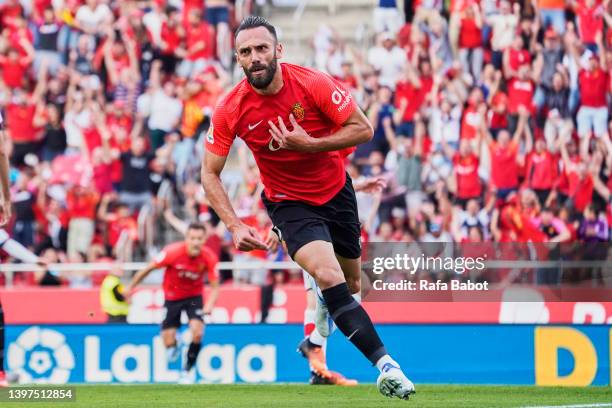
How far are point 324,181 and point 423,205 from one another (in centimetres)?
893

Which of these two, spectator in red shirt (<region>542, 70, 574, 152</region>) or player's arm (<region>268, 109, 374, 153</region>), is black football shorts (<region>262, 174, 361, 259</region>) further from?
spectator in red shirt (<region>542, 70, 574, 152</region>)

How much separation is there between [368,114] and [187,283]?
5.56 meters

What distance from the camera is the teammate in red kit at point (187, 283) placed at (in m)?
14.6

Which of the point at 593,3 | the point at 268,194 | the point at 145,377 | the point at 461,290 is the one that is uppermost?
the point at 593,3

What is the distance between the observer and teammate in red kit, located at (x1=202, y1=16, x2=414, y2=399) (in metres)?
8.97

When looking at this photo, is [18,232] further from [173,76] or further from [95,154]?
[173,76]

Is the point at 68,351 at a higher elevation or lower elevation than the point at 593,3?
lower

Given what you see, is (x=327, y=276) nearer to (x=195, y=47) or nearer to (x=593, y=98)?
(x=593, y=98)

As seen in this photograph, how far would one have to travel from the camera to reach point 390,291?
14156 millimetres

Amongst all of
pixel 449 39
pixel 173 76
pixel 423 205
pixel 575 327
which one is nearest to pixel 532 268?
pixel 575 327

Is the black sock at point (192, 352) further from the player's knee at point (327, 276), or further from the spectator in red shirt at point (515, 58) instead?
Answer: the spectator in red shirt at point (515, 58)

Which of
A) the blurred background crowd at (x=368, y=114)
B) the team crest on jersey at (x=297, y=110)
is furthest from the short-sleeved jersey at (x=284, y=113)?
the blurred background crowd at (x=368, y=114)

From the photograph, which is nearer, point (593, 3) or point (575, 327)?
point (575, 327)

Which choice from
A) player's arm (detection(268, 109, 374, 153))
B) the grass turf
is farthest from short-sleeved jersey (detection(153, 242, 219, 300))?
player's arm (detection(268, 109, 374, 153))
